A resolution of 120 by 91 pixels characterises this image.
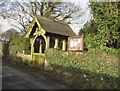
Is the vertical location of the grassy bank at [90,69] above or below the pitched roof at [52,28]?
below

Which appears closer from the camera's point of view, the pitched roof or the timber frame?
the timber frame

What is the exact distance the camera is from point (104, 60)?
14.5m

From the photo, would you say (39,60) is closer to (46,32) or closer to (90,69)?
(46,32)

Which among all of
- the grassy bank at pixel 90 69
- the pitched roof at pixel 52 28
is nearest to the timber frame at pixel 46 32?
the pitched roof at pixel 52 28

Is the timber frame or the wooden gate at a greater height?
the timber frame

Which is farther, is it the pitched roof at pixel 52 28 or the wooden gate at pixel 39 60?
the pitched roof at pixel 52 28

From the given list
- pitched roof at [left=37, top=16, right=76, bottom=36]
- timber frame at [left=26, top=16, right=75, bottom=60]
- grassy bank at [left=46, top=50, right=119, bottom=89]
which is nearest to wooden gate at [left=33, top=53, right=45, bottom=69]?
timber frame at [left=26, top=16, right=75, bottom=60]

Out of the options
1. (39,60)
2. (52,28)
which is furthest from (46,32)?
(39,60)

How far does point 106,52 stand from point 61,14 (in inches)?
967

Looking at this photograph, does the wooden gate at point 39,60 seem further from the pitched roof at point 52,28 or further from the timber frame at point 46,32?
the pitched roof at point 52,28

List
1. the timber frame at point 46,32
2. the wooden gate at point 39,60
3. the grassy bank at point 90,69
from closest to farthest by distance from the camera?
the grassy bank at point 90,69 < the wooden gate at point 39,60 < the timber frame at point 46,32

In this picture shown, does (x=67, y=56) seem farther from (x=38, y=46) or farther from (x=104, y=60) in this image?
(x=38, y=46)

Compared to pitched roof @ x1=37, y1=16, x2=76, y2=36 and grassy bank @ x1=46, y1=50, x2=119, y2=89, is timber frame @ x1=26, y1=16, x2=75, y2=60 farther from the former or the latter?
grassy bank @ x1=46, y1=50, x2=119, y2=89

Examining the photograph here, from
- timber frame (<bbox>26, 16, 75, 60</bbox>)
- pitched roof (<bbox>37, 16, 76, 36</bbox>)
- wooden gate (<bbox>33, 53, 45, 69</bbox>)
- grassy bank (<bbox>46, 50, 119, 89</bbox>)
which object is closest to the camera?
grassy bank (<bbox>46, 50, 119, 89</bbox>)
